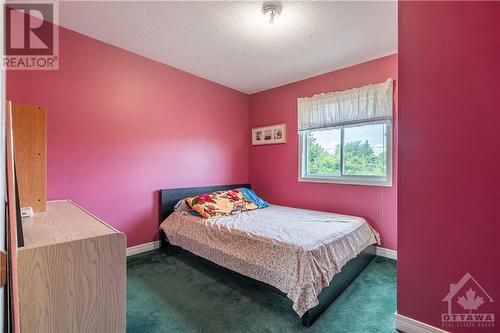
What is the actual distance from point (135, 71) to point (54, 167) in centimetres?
140

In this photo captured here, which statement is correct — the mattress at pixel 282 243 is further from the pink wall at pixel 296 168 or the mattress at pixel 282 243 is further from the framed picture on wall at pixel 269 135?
the framed picture on wall at pixel 269 135

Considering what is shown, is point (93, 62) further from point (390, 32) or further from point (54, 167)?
point (390, 32)

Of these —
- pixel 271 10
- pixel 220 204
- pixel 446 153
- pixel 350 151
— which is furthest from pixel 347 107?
pixel 220 204

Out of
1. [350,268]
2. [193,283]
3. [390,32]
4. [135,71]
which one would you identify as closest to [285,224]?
[350,268]

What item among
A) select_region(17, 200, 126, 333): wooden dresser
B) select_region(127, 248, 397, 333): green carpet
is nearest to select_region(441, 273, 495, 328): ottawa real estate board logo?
select_region(127, 248, 397, 333): green carpet

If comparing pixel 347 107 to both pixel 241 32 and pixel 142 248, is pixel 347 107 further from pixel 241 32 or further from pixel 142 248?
pixel 142 248

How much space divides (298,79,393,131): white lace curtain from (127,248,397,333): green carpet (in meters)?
1.82

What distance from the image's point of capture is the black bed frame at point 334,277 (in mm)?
1734

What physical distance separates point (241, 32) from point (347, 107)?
1.67 metres

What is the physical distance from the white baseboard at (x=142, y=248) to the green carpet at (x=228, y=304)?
1.12 ft

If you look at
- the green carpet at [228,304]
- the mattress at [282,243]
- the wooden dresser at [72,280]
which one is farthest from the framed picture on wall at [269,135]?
the wooden dresser at [72,280]

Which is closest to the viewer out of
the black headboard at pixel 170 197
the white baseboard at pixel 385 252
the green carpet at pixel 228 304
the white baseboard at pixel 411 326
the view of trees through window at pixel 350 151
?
the white baseboard at pixel 411 326

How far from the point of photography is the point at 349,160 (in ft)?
10.4

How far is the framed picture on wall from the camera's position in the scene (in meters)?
3.83
